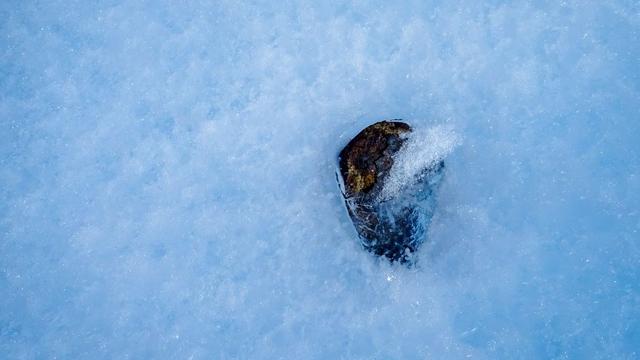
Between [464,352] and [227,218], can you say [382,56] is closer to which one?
[227,218]

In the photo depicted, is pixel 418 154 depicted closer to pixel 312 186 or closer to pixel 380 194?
pixel 380 194

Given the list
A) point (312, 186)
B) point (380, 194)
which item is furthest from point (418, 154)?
point (312, 186)
